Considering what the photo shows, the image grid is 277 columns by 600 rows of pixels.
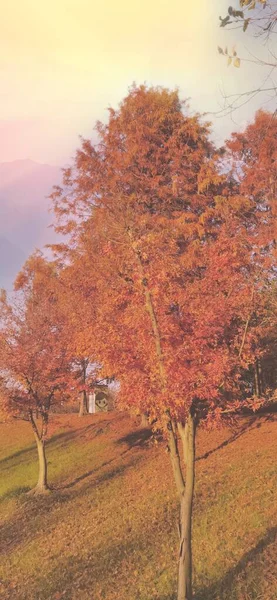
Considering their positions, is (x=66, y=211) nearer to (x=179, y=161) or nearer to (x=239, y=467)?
(x=179, y=161)

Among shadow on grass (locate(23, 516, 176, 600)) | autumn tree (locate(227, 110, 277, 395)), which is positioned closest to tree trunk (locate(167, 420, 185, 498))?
shadow on grass (locate(23, 516, 176, 600))

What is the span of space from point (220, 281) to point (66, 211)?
1217 centimetres

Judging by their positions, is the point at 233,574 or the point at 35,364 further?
the point at 35,364

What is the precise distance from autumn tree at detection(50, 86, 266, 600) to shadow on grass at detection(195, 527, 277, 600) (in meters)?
1.20

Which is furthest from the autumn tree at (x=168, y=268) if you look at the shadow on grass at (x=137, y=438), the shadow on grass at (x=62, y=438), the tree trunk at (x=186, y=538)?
the shadow on grass at (x=62, y=438)

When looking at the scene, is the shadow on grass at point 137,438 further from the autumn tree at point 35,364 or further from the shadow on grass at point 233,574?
the shadow on grass at point 233,574

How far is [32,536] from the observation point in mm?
14141

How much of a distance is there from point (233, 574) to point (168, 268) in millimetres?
7397

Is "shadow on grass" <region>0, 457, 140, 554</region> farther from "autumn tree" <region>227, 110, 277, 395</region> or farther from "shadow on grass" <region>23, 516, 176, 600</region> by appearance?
"autumn tree" <region>227, 110, 277, 395</region>

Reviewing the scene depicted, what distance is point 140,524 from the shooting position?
41.7 feet

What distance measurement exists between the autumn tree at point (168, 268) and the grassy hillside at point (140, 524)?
1.83 m

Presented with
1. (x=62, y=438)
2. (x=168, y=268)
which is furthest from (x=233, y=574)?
(x=62, y=438)

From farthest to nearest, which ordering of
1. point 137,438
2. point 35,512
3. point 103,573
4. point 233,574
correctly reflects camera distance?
point 137,438
point 35,512
point 103,573
point 233,574

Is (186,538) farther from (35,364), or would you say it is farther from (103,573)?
(35,364)
